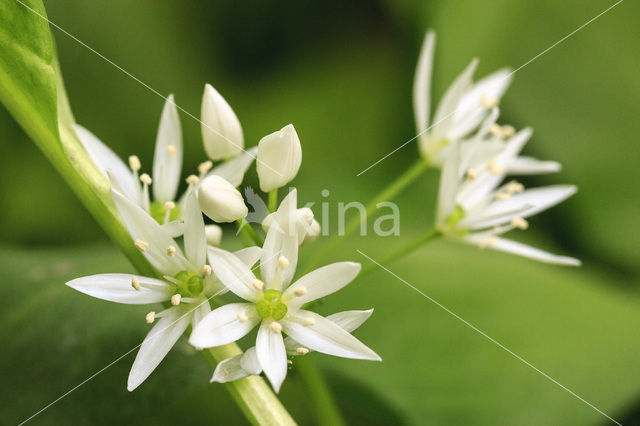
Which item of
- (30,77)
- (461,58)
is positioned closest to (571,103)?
(461,58)

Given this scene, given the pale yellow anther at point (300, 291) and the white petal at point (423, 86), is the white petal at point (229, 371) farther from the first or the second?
the white petal at point (423, 86)

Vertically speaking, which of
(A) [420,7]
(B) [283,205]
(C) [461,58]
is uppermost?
(A) [420,7]

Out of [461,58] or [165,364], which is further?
[461,58]

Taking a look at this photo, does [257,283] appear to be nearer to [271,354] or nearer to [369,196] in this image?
[271,354]

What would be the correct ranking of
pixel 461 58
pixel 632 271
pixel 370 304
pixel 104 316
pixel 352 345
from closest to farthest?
pixel 352 345
pixel 104 316
pixel 370 304
pixel 632 271
pixel 461 58

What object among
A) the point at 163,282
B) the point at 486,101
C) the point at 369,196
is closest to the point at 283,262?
the point at 163,282

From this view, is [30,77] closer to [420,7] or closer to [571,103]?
[420,7]

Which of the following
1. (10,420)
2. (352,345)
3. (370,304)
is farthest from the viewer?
(370,304)

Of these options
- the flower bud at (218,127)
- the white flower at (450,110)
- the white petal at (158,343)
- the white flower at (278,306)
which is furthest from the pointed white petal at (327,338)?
the white flower at (450,110)
